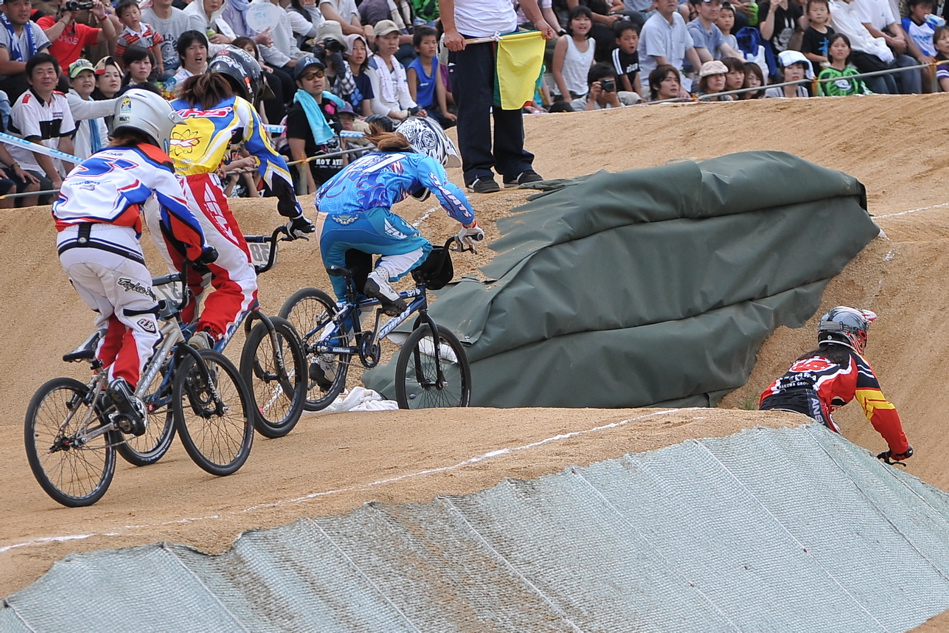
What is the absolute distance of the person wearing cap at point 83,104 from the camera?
11.8 m

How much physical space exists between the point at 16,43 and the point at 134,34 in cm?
143

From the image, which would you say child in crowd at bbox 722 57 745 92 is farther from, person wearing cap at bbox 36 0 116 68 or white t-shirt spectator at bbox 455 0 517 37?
person wearing cap at bbox 36 0 116 68

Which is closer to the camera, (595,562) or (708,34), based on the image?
(595,562)

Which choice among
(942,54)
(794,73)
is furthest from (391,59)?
(942,54)

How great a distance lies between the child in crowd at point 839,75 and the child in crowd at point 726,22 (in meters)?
1.43

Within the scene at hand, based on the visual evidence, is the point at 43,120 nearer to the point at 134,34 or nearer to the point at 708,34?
the point at 134,34

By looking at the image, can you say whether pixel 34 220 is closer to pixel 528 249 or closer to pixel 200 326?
pixel 528 249

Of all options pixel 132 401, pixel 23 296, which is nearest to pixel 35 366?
pixel 23 296

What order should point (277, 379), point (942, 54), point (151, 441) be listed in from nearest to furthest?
point (151, 441)
point (277, 379)
point (942, 54)

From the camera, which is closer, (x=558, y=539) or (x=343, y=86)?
(x=558, y=539)

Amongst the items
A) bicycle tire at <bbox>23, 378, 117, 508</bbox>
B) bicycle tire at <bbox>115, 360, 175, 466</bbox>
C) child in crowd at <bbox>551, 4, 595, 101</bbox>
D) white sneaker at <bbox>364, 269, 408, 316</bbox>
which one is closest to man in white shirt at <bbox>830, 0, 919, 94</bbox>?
child in crowd at <bbox>551, 4, 595, 101</bbox>

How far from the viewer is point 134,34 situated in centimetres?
1279

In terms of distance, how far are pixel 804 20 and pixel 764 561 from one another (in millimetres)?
14299

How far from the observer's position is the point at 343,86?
14203 millimetres
